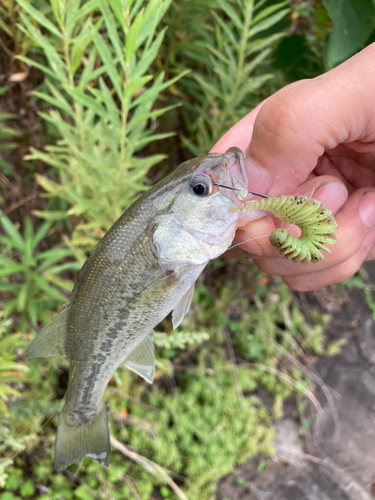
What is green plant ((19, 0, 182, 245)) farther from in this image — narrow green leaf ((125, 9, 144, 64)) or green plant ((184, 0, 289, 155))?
green plant ((184, 0, 289, 155))

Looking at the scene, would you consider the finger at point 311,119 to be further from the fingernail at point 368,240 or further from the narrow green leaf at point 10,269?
the narrow green leaf at point 10,269

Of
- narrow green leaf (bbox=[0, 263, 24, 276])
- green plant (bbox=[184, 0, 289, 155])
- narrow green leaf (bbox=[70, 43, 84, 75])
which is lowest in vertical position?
narrow green leaf (bbox=[0, 263, 24, 276])

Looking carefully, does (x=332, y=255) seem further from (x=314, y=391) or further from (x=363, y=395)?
(x=363, y=395)

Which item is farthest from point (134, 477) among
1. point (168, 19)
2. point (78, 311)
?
point (168, 19)

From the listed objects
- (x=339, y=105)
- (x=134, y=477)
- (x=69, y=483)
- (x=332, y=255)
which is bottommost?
(x=134, y=477)

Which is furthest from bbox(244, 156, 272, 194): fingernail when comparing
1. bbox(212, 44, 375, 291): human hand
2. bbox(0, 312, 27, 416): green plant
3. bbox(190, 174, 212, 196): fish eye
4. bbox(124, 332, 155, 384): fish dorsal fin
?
bbox(0, 312, 27, 416): green plant

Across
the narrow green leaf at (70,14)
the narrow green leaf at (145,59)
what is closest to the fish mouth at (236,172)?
the narrow green leaf at (145,59)

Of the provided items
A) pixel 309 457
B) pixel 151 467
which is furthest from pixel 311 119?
pixel 309 457
